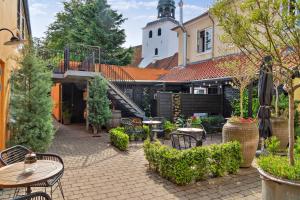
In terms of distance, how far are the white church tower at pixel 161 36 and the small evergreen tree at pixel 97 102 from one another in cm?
2096

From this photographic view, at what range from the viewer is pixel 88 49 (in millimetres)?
11469

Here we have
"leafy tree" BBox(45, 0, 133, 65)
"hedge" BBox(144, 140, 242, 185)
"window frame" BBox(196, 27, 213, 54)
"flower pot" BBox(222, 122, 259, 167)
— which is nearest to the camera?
"hedge" BBox(144, 140, 242, 185)

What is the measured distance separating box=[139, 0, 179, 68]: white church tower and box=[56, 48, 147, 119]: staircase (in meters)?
17.5

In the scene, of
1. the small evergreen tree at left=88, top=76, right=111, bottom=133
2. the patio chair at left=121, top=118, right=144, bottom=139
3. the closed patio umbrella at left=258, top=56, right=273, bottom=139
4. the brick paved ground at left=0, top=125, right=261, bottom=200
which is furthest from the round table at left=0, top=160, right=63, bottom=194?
the small evergreen tree at left=88, top=76, right=111, bottom=133

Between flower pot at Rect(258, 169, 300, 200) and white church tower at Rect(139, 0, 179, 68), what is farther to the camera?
white church tower at Rect(139, 0, 179, 68)

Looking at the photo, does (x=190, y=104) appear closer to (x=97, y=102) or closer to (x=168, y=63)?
(x=97, y=102)

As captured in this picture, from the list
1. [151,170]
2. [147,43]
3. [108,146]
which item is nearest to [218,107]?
[108,146]

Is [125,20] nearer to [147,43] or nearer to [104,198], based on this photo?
[147,43]

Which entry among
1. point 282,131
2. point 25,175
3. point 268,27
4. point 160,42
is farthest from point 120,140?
point 160,42

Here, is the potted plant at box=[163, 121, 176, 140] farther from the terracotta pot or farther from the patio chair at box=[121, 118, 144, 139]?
the terracotta pot

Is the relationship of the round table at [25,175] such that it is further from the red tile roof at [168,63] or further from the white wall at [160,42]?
the white wall at [160,42]

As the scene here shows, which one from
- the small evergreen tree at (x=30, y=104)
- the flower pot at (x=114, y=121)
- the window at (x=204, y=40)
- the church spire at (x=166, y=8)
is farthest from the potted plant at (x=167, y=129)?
the church spire at (x=166, y=8)

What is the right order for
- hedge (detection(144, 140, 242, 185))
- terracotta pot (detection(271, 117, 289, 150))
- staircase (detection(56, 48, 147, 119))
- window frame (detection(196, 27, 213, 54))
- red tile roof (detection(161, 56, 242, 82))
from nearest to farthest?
hedge (detection(144, 140, 242, 185))
terracotta pot (detection(271, 117, 289, 150))
staircase (detection(56, 48, 147, 119))
red tile roof (detection(161, 56, 242, 82))
window frame (detection(196, 27, 213, 54))

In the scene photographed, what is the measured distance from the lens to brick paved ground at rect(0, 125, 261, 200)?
14.1 ft
